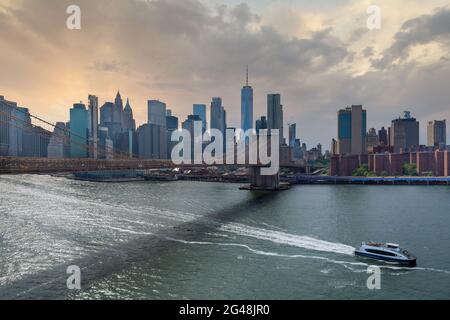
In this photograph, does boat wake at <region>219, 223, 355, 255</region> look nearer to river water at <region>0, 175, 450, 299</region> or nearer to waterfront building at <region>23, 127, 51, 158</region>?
river water at <region>0, 175, 450, 299</region>

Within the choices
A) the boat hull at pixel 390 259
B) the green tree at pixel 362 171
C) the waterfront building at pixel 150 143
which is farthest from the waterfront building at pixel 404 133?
the boat hull at pixel 390 259

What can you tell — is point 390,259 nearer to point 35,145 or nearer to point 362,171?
point 362,171

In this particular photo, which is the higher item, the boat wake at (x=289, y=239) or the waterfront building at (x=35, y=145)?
the waterfront building at (x=35, y=145)

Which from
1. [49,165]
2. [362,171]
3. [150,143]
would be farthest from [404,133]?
[49,165]

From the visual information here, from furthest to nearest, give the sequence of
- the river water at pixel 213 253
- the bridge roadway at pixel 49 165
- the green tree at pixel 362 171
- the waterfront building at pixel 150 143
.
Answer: the waterfront building at pixel 150 143
the green tree at pixel 362 171
the bridge roadway at pixel 49 165
the river water at pixel 213 253

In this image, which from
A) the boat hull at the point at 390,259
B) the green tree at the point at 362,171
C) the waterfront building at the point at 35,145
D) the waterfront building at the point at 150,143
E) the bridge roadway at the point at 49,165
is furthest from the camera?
the waterfront building at the point at 150,143

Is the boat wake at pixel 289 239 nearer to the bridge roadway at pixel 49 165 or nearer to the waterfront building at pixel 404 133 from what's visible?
the bridge roadway at pixel 49 165
